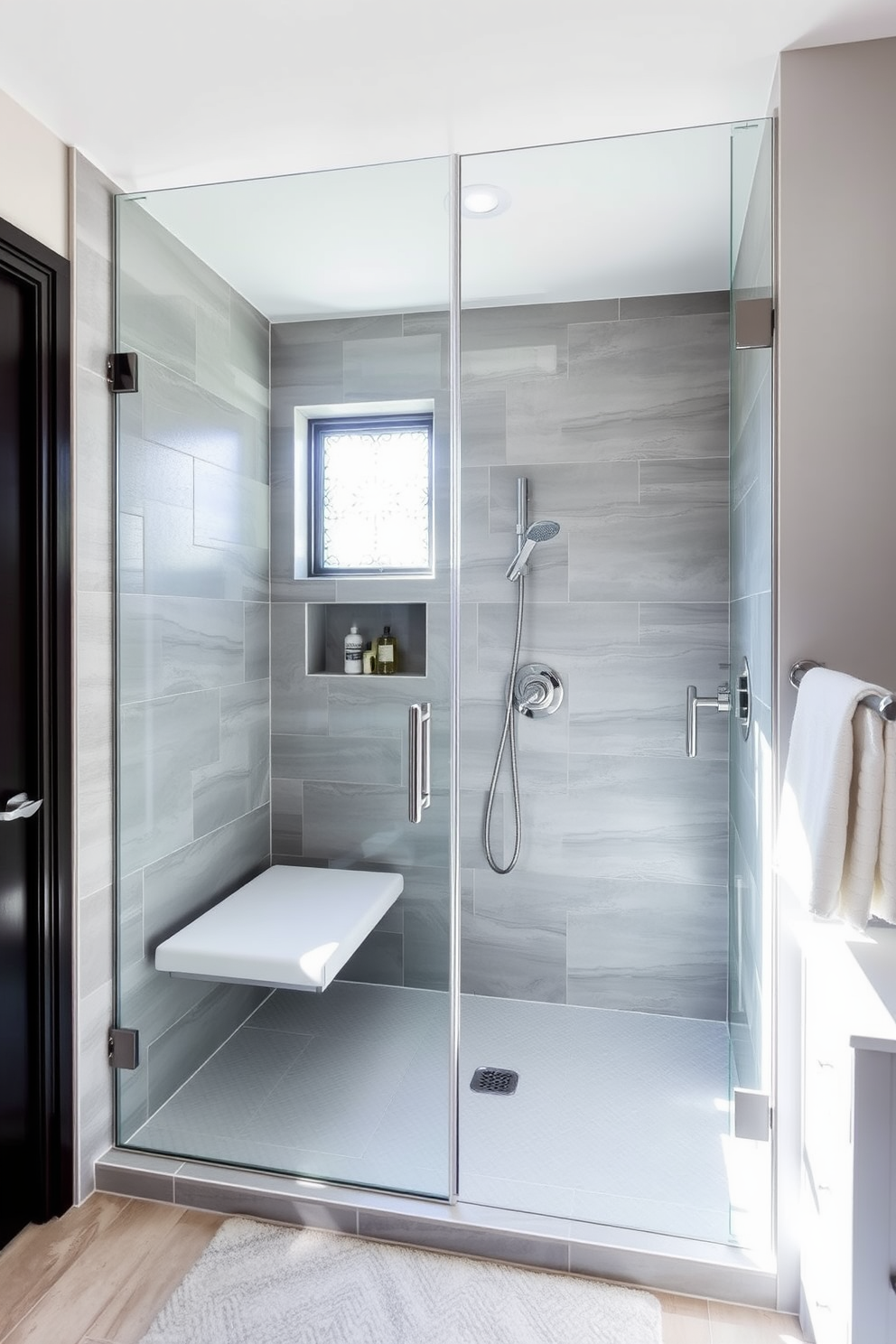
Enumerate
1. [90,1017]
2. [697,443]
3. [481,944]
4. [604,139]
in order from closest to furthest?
1. [604,139]
2. [90,1017]
3. [697,443]
4. [481,944]

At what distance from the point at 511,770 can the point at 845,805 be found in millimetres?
1503

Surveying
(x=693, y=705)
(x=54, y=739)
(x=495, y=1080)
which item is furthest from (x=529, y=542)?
(x=495, y=1080)

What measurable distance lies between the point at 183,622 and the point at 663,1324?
5.78ft

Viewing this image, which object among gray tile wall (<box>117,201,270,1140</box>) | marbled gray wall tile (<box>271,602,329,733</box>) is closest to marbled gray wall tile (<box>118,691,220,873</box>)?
gray tile wall (<box>117,201,270,1140</box>)

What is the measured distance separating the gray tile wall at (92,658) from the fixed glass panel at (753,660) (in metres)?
1.43

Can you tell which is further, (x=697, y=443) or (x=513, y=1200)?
(x=697, y=443)

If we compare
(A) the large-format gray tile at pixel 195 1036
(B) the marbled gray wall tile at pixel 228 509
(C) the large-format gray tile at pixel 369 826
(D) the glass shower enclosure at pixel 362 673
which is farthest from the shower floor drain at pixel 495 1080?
(B) the marbled gray wall tile at pixel 228 509

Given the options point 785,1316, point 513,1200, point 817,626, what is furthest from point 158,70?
point 785,1316

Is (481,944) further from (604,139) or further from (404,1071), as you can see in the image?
(604,139)

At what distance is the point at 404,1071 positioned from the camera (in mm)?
1817

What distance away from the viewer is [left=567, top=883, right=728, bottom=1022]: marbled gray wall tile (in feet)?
8.51

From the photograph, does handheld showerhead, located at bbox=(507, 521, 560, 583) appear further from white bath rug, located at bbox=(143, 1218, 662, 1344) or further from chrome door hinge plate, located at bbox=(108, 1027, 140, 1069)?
white bath rug, located at bbox=(143, 1218, 662, 1344)

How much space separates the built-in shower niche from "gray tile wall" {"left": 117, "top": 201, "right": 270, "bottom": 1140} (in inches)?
6.7

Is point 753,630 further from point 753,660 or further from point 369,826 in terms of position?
point 369,826
